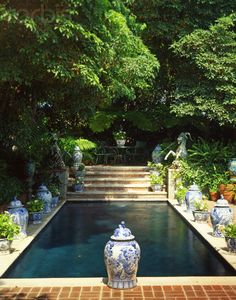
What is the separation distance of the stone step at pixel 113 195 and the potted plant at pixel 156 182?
368 mm

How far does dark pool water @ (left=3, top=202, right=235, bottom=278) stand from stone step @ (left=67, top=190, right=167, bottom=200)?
8.03 feet

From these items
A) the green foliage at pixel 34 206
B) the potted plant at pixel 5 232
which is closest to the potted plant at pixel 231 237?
the potted plant at pixel 5 232

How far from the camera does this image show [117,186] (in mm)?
17438

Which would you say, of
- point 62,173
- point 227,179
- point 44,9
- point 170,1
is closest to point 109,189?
point 62,173

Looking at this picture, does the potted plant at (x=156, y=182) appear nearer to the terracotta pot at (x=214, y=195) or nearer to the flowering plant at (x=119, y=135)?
the terracotta pot at (x=214, y=195)

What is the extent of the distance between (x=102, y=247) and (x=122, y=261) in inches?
127

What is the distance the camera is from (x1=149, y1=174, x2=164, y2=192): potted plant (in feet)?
56.1

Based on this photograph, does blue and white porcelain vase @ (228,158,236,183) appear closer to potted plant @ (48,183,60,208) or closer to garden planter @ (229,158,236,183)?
garden planter @ (229,158,236,183)

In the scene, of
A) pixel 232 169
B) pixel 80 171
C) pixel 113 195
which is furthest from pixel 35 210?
pixel 232 169

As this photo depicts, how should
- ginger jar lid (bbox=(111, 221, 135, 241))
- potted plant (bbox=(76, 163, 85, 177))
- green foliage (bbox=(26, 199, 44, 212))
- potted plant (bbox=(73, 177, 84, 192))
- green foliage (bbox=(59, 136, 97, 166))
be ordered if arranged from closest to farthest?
ginger jar lid (bbox=(111, 221, 135, 241))
green foliage (bbox=(26, 199, 44, 212))
potted plant (bbox=(73, 177, 84, 192))
potted plant (bbox=(76, 163, 85, 177))
green foliage (bbox=(59, 136, 97, 166))

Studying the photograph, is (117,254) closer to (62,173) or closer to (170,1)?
(62,173)

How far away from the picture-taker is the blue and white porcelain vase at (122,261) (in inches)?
246

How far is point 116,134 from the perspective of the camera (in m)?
22.7

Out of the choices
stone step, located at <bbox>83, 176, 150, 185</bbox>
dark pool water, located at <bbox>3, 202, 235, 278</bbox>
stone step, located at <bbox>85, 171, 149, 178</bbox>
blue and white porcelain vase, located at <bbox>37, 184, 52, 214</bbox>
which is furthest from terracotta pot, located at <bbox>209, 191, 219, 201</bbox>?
blue and white porcelain vase, located at <bbox>37, 184, 52, 214</bbox>
